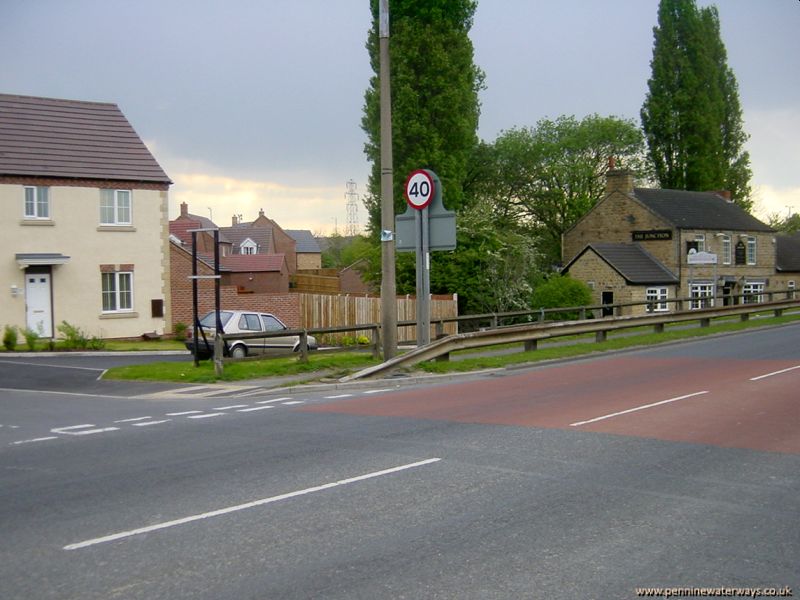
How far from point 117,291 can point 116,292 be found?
0.05 metres

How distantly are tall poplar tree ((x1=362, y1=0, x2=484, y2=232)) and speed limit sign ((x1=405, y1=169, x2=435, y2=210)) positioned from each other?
28.1m

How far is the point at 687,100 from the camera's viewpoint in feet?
211

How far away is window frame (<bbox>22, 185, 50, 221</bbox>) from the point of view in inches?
1214

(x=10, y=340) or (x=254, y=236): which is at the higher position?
(x=254, y=236)

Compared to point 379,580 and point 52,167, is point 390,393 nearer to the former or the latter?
point 379,580

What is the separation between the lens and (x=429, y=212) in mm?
18984

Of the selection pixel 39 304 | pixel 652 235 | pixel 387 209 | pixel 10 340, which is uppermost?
pixel 652 235

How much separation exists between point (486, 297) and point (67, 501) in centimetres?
3989

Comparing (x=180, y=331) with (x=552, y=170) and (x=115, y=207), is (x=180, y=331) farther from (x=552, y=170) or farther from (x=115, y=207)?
(x=552, y=170)

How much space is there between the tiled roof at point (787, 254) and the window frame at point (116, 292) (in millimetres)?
50928

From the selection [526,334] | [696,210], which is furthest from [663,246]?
[526,334]

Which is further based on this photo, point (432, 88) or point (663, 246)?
point (663, 246)

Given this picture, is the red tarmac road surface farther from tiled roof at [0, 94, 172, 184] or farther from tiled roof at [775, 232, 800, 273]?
tiled roof at [775, 232, 800, 273]

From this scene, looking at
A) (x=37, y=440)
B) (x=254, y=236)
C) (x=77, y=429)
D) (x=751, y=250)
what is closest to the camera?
(x=37, y=440)
